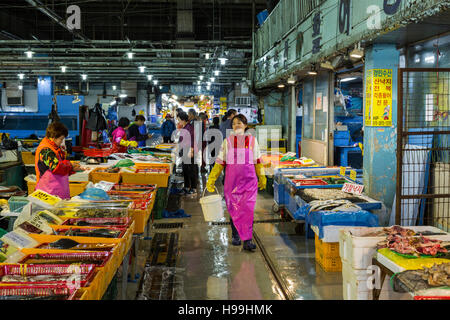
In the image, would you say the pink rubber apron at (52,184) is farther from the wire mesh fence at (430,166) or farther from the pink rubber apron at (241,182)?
the wire mesh fence at (430,166)

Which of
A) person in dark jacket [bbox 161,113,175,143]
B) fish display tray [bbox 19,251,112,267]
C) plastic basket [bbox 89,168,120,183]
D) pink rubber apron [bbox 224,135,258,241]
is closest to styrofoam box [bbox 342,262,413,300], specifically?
fish display tray [bbox 19,251,112,267]

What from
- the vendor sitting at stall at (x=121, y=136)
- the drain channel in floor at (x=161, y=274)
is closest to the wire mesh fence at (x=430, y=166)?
the drain channel in floor at (x=161, y=274)

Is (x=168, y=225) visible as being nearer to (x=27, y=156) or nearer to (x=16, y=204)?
(x=16, y=204)

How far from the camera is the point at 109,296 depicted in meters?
3.52

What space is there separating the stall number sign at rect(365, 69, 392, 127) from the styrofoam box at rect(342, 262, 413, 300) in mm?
3221

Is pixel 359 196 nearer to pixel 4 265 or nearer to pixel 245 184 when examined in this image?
pixel 245 184

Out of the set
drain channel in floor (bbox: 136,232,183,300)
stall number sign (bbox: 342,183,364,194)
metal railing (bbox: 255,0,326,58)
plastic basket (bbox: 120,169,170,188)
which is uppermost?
metal railing (bbox: 255,0,326,58)

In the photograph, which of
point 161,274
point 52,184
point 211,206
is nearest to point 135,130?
point 211,206

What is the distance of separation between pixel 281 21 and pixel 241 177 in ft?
23.6

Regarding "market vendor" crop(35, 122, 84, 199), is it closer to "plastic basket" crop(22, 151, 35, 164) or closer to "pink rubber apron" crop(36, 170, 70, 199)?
"pink rubber apron" crop(36, 170, 70, 199)

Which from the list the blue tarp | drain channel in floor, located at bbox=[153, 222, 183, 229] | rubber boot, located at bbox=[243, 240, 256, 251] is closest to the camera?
the blue tarp

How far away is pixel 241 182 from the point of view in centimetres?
639

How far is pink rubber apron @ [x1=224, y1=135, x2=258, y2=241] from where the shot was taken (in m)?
6.39

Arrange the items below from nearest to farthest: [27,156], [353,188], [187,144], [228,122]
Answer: [353,188] → [187,144] → [228,122] → [27,156]
